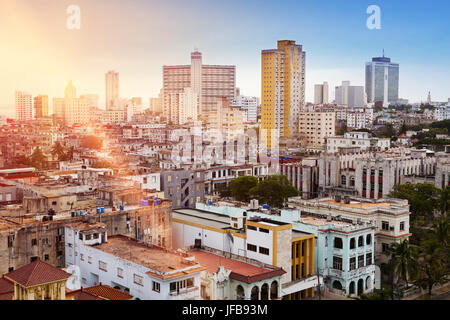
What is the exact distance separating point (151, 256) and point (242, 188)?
6.30 metres

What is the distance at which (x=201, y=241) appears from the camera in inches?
252

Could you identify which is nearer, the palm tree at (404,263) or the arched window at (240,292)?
the arched window at (240,292)

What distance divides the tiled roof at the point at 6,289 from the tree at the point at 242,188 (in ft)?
22.7

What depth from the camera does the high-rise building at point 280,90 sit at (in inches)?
918

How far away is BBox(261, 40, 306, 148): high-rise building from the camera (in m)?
23.3

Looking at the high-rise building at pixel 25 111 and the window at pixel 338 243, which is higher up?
the high-rise building at pixel 25 111

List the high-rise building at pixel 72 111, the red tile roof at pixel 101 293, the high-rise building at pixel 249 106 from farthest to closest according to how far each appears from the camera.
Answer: the high-rise building at pixel 249 106
the high-rise building at pixel 72 111
the red tile roof at pixel 101 293

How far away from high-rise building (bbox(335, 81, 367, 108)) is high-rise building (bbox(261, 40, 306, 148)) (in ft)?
34.8

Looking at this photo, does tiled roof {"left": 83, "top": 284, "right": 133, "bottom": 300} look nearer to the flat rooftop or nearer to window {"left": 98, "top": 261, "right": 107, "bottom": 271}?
the flat rooftop

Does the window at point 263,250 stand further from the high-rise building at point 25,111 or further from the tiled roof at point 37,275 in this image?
the high-rise building at point 25,111

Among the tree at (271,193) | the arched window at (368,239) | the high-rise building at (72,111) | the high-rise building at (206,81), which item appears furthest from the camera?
the high-rise building at (206,81)

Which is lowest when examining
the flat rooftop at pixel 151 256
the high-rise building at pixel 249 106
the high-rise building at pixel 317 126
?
the flat rooftop at pixel 151 256

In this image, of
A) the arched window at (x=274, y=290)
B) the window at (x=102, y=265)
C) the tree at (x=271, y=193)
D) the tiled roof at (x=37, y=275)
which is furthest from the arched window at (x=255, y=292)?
the tree at (x=271, y=193)
